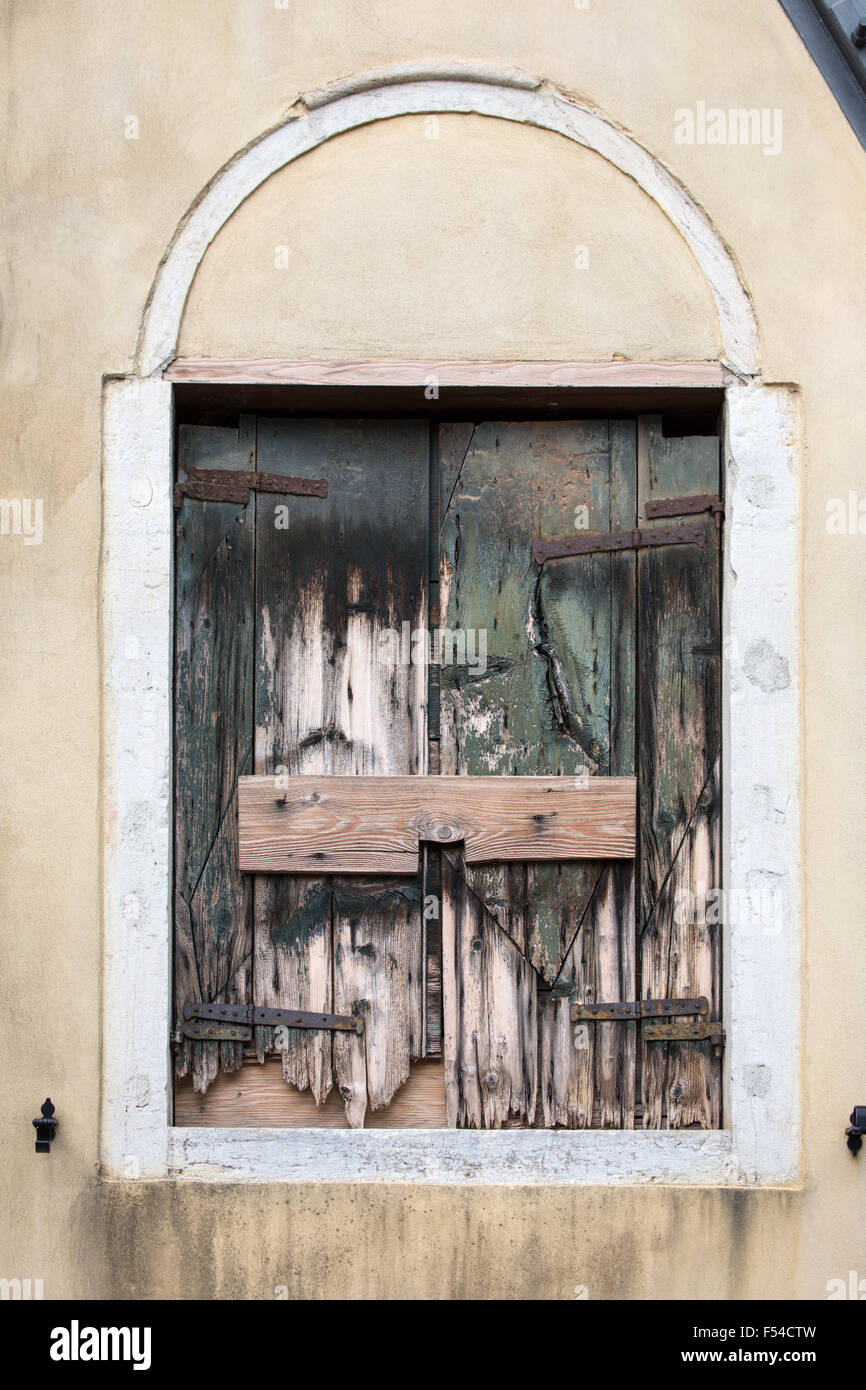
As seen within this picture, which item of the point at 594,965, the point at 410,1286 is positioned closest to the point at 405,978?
the point at 594,965

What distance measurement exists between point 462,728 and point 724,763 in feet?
2.47

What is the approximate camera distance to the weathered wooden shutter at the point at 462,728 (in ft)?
10.2

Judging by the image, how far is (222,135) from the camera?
3.07 meters

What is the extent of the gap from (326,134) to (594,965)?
2.49 meters

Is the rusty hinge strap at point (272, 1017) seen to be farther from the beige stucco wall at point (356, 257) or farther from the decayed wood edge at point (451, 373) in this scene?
the decayed wood edge at point (451, 373)

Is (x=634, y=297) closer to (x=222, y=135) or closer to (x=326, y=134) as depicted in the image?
(x=326, y=134)

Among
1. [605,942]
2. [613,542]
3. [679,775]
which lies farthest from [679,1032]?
[613,542]

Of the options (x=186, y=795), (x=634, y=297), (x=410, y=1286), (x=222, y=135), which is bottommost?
(x=410, y=1286)

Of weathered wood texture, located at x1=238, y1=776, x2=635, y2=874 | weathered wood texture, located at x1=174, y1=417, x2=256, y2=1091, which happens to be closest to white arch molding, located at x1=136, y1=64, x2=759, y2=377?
Answer: weathered wood texture, located at x1=174, y1=417, x2=256, y2=1091

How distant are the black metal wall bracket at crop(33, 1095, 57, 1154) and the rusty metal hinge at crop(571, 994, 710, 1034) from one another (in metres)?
1.46

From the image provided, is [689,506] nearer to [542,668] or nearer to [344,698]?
[542,668]

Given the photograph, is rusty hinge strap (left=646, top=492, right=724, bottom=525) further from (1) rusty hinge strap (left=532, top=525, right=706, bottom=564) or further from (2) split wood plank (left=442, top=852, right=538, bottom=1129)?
(2) split wood plank (left=442, top=852, right=538, bottom=1129)

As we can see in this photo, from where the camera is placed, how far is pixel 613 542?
3.17m

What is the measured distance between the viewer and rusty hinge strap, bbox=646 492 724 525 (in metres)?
3.15
